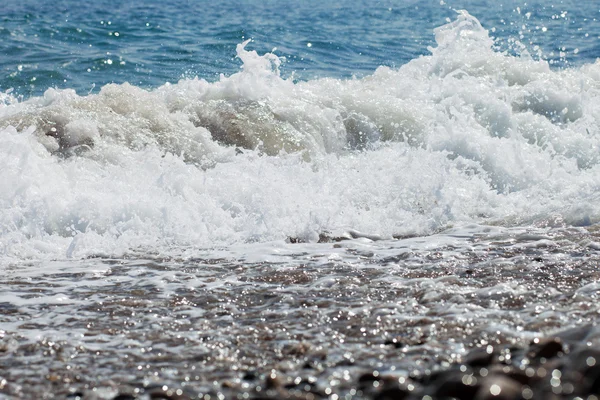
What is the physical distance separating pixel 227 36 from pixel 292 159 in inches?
378

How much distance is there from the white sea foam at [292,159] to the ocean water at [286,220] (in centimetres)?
2

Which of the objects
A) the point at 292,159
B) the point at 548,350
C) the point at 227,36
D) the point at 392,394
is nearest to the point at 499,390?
the point at 392,394

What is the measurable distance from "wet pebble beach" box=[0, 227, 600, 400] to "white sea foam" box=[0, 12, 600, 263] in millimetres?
551

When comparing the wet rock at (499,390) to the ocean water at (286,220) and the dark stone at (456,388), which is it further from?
the ocean water at (286,220)

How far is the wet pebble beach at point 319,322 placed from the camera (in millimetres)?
2846

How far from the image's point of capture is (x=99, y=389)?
10.0ft

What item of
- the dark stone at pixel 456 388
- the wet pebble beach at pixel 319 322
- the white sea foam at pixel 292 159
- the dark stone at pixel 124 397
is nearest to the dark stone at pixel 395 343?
the wet pebble beach at pixel 319 322

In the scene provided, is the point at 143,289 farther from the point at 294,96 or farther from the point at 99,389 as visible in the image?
the point at 294,96

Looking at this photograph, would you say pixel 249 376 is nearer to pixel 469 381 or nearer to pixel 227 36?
pixel 469 381

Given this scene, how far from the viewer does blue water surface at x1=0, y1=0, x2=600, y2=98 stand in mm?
12875

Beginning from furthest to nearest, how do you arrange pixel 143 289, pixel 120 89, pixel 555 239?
pixel 120 89
pixel 555 239
pixel 143 289

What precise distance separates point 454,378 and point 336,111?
6.52 meters

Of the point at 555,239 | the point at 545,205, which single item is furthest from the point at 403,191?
the point at 555,239

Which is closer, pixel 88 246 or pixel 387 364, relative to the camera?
pixel 387 364
